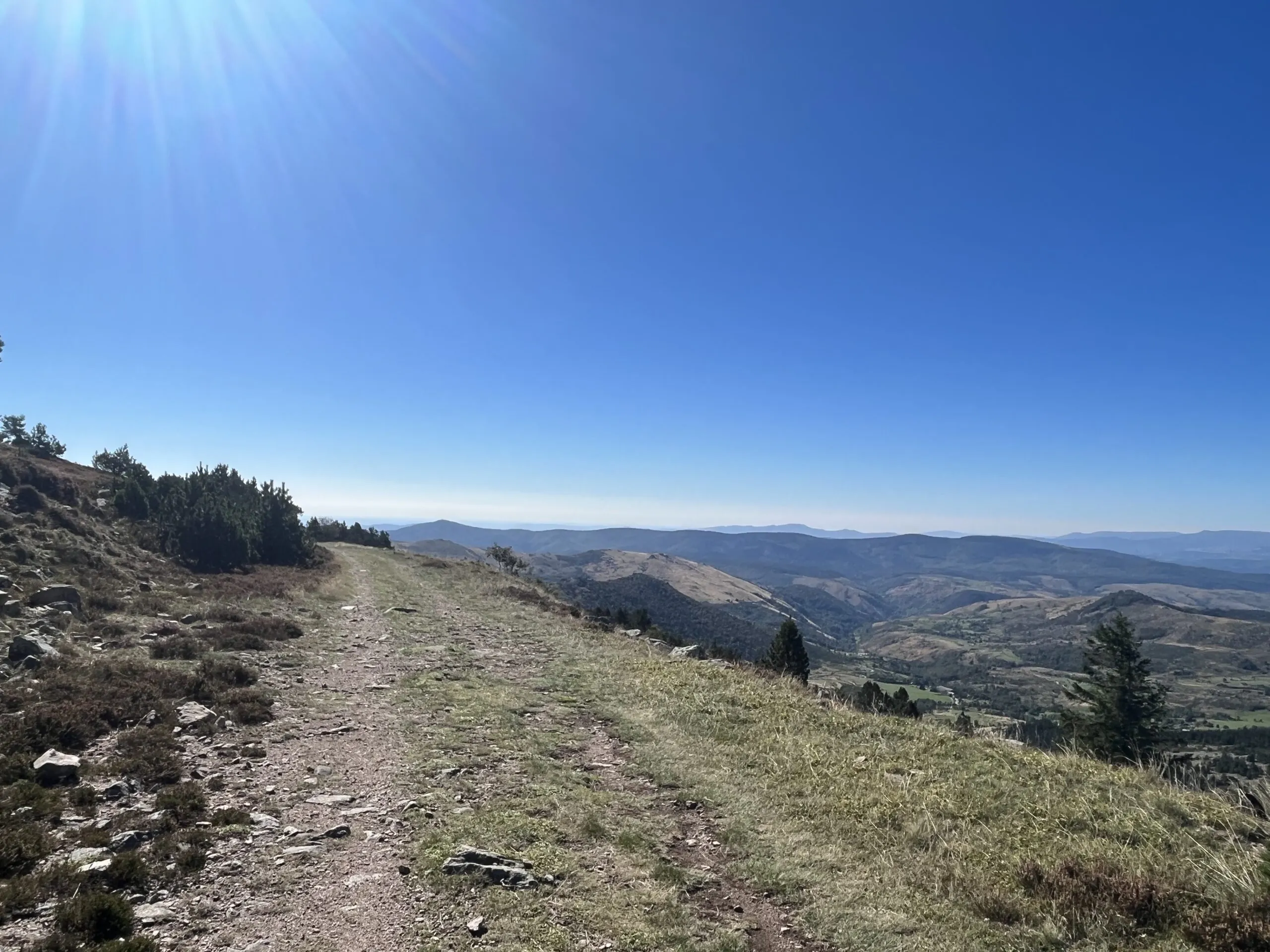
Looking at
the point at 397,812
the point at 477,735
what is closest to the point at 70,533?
the point at 477,735

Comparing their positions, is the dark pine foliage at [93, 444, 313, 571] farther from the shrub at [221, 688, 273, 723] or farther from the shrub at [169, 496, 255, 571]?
the shrub at [221, 688, 273, 723]

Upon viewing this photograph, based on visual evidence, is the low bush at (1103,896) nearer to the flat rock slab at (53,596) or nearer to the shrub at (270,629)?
the shrub at (270,629)

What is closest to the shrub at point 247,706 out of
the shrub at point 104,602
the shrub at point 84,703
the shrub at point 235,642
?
the shrub at point 84,703

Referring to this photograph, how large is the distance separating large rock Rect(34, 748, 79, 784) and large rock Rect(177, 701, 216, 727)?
2.47 metres

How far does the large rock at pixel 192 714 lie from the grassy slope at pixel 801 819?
465 cm

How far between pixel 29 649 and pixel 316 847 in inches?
492

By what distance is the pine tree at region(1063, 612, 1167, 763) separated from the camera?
41281mm

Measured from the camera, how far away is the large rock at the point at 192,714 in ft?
42.4

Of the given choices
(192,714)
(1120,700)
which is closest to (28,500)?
(192,714)

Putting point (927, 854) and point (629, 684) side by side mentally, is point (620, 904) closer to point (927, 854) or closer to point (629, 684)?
point (927, 854)

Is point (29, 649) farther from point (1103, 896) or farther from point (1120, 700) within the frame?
point (1120, 700)

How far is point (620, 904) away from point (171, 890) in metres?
5.51

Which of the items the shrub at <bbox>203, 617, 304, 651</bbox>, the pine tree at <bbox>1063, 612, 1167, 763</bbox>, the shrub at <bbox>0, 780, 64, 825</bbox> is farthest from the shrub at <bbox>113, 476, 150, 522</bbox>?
the pine tree at <bbox>1063, 612, 1167, 763</bbox>

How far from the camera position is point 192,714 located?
13328 mm
